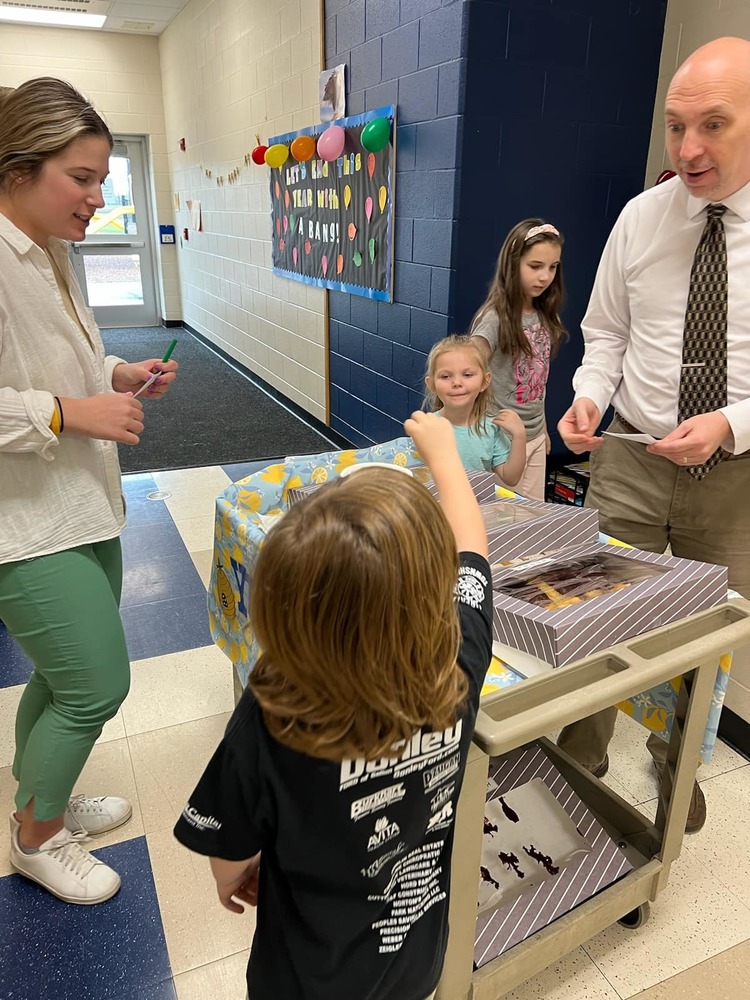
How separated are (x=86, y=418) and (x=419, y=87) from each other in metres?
2.57

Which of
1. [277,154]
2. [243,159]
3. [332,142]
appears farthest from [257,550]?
[243,159]

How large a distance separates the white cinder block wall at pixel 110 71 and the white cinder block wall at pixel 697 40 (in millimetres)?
6289

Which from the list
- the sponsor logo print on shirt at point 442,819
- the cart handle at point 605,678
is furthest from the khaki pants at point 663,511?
the sponsor logo print on shirt at point 442,819

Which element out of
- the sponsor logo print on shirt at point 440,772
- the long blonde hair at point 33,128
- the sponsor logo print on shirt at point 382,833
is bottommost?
the sponsor logo print on shirt at point 382,833

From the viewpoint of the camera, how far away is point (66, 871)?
1537 mm

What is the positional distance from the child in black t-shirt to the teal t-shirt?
1.05 m

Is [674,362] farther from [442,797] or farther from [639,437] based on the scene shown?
[442,797]

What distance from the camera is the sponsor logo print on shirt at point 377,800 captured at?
0.73m

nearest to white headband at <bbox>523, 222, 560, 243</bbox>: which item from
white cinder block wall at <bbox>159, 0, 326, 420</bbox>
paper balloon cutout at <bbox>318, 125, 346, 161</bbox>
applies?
paper balloon cutout at <bbox>318, 125, 346, 161</bbox>

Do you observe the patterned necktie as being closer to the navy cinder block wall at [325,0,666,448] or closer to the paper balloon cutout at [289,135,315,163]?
the navy cinder block wall at [325,0,666,448]

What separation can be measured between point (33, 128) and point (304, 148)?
3.30m

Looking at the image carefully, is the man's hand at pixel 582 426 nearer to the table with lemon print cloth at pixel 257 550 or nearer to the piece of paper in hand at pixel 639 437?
the piece of paper in hand at pixel 639 437

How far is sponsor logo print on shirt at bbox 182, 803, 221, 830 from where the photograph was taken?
76cm

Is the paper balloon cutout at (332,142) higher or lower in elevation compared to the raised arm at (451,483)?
higher
